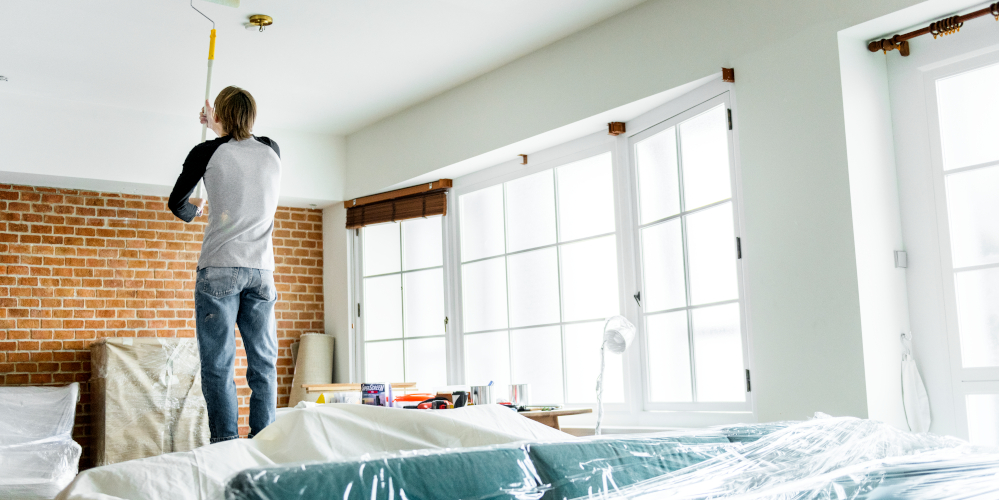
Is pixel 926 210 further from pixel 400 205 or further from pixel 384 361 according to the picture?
pixel 384 361

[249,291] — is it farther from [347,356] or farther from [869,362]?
[347,356]

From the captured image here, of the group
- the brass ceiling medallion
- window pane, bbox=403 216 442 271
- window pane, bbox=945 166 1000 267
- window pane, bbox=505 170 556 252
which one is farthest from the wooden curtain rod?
window pane, bbox=403 216 442 271

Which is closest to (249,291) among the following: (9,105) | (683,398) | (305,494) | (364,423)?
(364,423)

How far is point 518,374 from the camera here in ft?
15.2

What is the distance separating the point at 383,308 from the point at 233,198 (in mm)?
3043

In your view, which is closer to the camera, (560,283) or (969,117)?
(969,117)

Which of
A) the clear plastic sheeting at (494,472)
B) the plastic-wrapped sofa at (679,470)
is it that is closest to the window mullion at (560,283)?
the plastic-wrapped sofa at (679,470)

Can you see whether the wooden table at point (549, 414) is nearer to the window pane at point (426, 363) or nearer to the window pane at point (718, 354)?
the window pane at point (718, 354)

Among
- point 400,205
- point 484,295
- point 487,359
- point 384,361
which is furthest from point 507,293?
point 384,361

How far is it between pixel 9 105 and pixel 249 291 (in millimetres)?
3091

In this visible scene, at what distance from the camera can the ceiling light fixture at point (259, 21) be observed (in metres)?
3.85

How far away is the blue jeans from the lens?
237 cm

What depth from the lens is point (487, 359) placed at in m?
4.84

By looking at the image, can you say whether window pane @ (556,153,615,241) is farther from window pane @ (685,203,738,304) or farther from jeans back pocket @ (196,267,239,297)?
jeans back pocket @ (196,267,239,297)
